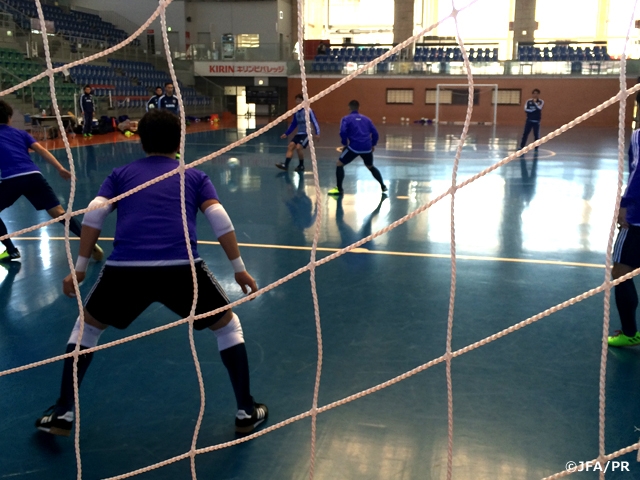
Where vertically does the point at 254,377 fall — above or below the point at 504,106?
below

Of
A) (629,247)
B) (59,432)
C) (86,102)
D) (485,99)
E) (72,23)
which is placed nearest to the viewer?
(59,432)

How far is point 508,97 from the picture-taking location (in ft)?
89.8

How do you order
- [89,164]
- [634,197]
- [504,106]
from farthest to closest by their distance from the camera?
[504,106], [89,164], [634,197]

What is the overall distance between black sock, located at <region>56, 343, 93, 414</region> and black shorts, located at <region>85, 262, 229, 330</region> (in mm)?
216

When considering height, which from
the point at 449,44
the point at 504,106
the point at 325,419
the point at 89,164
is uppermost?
the point at 449,44

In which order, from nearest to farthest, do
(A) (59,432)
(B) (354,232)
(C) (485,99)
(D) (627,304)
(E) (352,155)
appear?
(A) (59,432), (D) (627,304), (B) (354,232), (E) (352,155), (C) (485,99)

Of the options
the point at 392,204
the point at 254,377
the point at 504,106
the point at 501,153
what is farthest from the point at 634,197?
the point at 504,106

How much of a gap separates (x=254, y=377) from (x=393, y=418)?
2.86 ft

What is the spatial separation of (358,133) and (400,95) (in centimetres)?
2091

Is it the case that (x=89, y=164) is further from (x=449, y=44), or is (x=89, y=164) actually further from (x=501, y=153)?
(x=449, y=44)

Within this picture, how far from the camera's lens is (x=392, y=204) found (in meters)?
8.41

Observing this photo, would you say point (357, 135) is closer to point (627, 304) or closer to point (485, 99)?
point (627, 304)

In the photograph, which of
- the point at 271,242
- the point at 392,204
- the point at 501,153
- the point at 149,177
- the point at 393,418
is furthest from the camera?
the point at 501,153

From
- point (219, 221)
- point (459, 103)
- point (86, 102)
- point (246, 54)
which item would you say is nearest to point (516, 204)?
point (219, 221)
